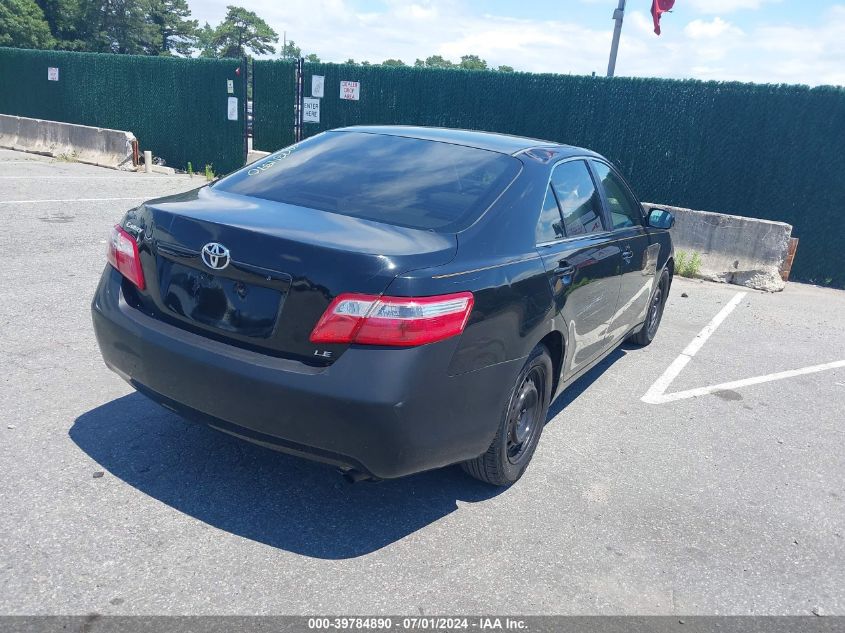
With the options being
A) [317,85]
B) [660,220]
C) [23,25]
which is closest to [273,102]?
[317,85]

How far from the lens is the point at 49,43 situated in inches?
2255

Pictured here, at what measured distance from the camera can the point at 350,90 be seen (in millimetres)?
15102

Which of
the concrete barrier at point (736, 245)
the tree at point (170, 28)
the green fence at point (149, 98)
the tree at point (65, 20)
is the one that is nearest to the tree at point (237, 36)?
the tree at point (170, 28)

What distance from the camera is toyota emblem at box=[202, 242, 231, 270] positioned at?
2.67 meters

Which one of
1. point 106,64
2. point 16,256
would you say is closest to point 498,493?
point 16,256

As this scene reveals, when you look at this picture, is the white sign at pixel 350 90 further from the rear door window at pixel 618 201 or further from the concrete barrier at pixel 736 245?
the rear door window at pixel 618 201

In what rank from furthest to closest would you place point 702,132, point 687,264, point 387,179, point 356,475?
point 702,132 → point 687,264 → point 387,179 → point 356,475

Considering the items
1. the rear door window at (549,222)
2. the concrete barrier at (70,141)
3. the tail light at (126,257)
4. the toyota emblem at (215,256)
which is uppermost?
the rear door window at (549,222)

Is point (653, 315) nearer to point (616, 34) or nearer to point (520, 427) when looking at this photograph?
point (520, 427)

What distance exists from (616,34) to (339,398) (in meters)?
12.6

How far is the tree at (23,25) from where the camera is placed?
51.8 m

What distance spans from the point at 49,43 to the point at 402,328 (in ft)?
218

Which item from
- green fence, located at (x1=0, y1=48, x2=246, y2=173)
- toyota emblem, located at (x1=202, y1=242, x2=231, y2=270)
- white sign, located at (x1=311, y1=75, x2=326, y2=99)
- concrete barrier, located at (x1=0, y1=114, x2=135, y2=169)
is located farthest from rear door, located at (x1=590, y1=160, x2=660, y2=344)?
concrete barrier, located at (x1=0, y1=114, x2=135, y2=169)

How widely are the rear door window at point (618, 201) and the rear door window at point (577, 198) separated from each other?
25 cm
